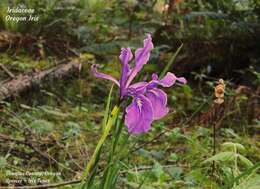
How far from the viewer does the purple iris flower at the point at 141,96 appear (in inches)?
41.2

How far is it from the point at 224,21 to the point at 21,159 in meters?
2.40

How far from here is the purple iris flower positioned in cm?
105

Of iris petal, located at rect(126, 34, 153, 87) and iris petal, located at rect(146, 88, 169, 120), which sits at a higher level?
iris petal, located at rect(126, 34, 153, 87)

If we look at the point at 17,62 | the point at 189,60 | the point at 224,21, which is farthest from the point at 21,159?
the point at 224,21

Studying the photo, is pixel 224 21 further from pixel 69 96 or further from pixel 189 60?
pixel 69 96

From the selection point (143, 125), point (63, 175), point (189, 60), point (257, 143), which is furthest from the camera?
point (189, 60)

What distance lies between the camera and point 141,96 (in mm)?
1064

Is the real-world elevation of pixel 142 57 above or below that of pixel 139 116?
above

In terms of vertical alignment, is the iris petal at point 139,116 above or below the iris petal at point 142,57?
below

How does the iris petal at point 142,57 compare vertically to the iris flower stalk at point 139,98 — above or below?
above

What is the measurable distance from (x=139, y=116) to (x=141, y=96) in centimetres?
5

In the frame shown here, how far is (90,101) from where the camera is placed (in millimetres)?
3271

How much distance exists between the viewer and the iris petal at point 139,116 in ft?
3.43

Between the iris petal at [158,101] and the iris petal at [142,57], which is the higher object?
the iris petal at [142,57]
